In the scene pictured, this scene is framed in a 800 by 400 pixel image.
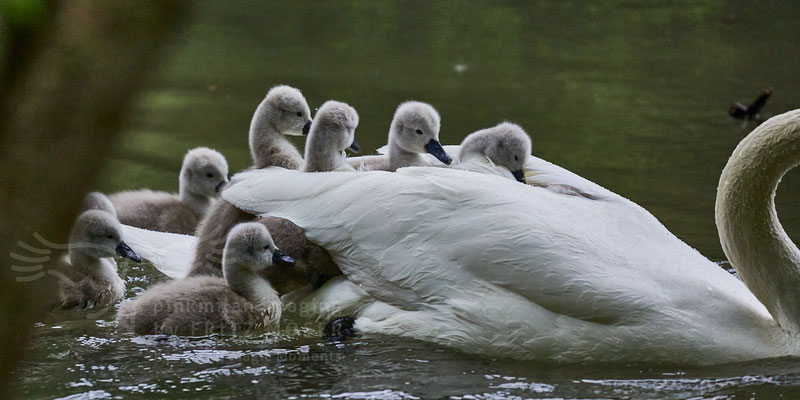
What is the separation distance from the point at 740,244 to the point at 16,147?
3580 mm

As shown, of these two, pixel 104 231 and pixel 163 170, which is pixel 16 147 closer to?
pixel 104 231

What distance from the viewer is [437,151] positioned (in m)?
5.18

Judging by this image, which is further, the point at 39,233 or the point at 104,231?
the point at 104,231

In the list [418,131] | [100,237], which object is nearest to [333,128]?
[418,131]

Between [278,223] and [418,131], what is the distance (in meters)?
0.96

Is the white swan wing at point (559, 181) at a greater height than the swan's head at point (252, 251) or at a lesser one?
greater

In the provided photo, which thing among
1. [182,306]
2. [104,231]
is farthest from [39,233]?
[104,231]

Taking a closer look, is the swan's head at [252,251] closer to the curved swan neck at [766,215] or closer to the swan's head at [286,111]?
the swan's head at [286,111]

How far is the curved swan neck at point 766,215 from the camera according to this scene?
4.01m

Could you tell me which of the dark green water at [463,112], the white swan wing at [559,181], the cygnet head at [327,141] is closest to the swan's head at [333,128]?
the cygnet head at [327,141]

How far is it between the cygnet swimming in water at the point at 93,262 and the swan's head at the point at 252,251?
2.42 feet

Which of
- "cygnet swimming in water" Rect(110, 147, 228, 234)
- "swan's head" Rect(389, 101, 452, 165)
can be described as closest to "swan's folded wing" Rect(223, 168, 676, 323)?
"swan's head" Rect(389, 101, 452, 165)

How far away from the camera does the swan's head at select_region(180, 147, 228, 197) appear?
599 cm

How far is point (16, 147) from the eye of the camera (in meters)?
0.94
